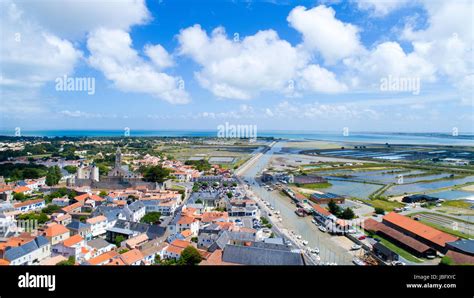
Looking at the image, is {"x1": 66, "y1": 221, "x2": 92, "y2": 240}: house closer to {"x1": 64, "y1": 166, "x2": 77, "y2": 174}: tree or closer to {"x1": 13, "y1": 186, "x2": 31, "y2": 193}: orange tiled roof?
{"x1": 13, "y1": 186, "x2": 31, "y2": 193}: orange tiled roof

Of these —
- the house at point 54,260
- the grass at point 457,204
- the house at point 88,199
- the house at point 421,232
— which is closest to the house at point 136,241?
the house at point 54,260

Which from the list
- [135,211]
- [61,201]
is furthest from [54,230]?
[61,201]

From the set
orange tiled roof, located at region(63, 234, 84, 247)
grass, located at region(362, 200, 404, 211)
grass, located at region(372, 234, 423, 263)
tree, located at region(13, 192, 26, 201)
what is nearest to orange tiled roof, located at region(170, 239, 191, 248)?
orange tiled roof, located at region(63, 234, 84, 247)

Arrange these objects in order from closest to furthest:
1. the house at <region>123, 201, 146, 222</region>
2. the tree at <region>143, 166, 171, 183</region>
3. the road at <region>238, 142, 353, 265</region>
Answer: the road at <region>238, 142, 353, 265</region> → the house at <region>123, 201, 146, 222</region> → the tree at <region>143, 166, 171, 183</region>

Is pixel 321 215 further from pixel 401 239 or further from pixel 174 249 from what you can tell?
pixel 174 249

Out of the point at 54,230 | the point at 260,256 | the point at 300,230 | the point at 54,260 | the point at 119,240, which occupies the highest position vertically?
the point at 260,256
